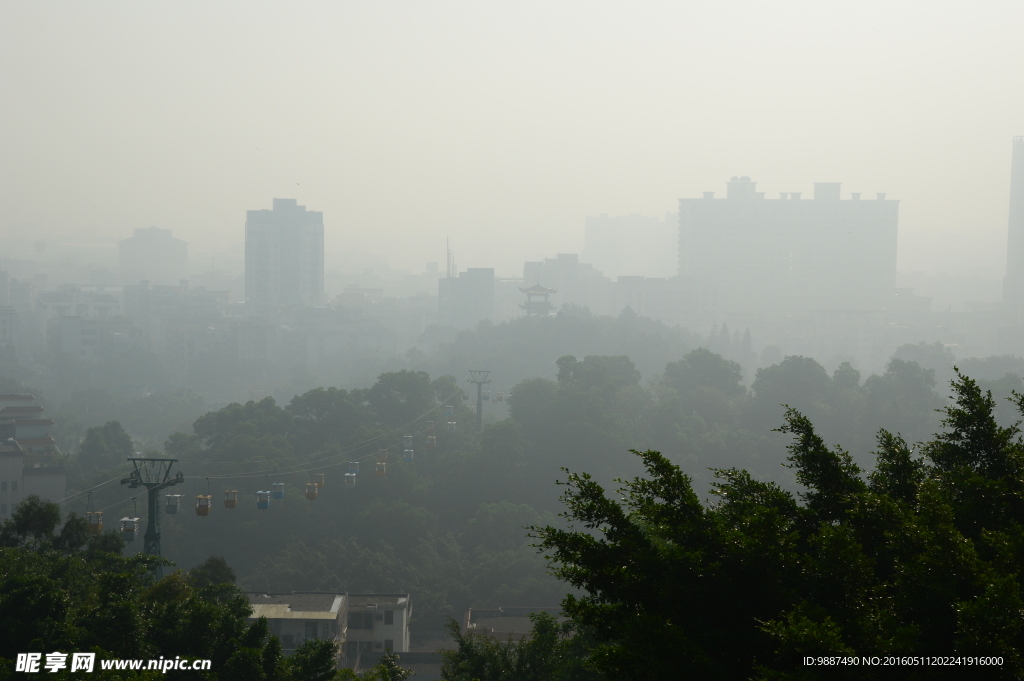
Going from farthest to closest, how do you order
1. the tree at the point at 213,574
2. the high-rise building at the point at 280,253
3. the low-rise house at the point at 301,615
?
the high-rise building at the point at 280,253 → the low-rise house at the point at 301,615 → the tree at the point at 213,574

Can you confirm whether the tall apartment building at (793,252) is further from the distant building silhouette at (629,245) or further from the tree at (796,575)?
the tree at (796,575)

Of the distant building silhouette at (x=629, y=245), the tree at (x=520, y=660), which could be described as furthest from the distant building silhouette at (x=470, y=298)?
the tree at (x=520, y=660)

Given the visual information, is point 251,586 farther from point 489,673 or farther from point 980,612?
point 980,612

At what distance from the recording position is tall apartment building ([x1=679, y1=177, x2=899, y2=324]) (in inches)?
2424

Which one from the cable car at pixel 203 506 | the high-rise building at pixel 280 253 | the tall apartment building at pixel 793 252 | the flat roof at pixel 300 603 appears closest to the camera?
the cable car at pixel 203 506

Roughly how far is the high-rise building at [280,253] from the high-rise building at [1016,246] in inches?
1943

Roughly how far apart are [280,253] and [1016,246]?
52471mm

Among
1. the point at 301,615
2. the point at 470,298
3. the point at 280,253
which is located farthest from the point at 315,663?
the point at 280,253

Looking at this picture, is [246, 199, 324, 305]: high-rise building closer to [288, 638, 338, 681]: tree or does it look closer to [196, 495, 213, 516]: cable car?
[196, 495, 213, 516]: cable car

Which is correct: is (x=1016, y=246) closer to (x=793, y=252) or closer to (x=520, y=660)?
(x=793, y=252)

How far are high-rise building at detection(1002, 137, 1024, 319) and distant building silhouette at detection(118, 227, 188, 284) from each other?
71.7 m

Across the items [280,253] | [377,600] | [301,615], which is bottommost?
[377,600]

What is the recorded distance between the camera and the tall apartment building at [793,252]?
6156 centimetres

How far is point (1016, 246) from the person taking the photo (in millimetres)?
56188
